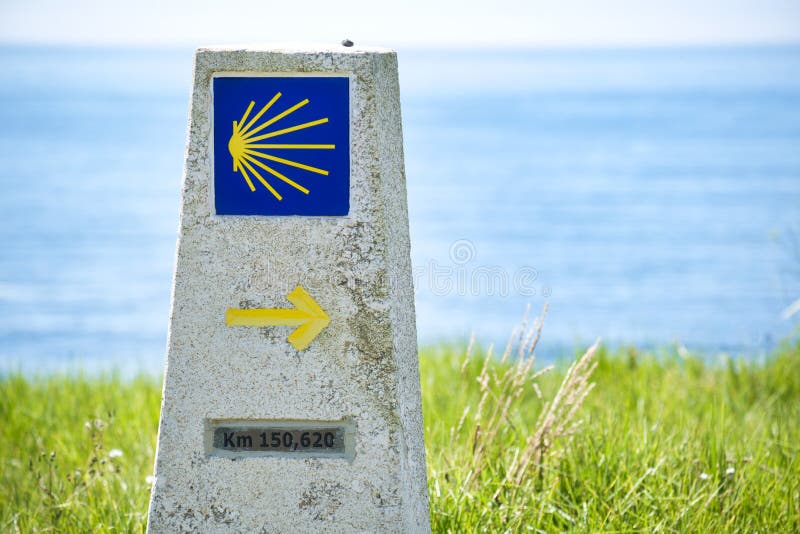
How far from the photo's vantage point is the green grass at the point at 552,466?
3.37m

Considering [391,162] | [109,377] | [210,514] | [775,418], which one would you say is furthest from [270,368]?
[109,377]

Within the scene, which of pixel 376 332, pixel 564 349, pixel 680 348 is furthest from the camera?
pixel 680 348

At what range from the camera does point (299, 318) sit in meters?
2.72

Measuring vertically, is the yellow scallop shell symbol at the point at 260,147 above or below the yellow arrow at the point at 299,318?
above

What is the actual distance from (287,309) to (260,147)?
1.54 ft

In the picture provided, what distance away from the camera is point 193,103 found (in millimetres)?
2752

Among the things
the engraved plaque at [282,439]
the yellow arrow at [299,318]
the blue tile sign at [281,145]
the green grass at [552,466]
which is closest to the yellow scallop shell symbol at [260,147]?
the blue tile sign at [281,145]

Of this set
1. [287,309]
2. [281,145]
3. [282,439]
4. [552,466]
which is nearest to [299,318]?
[287,309]

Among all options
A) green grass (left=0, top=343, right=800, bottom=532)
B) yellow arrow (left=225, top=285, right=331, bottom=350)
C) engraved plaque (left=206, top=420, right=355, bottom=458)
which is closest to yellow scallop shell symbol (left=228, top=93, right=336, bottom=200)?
yellow arrow (left=225, top=285, right=331, bottom=350)

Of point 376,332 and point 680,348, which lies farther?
point 680,348

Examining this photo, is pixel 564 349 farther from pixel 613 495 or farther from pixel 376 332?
pixel 376 332

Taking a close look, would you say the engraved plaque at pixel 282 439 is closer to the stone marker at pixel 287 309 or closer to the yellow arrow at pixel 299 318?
the stone marker at pixel 287 309

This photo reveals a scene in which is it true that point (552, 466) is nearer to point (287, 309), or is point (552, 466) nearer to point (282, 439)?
point (282, 439)

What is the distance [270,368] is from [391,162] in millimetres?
693
